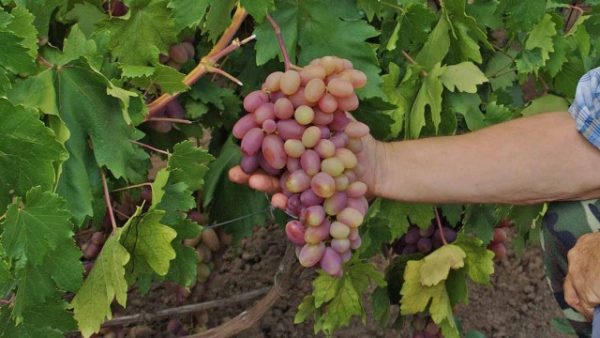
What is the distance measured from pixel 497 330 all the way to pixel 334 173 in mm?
1586

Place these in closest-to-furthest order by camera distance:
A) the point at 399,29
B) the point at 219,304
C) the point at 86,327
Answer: the point at 86,327, the point at 399,29, the point at 219,304

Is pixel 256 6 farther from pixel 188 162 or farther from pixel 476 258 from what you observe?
pixel 476 258

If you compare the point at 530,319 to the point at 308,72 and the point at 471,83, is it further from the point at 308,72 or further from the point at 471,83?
the point at 308,72

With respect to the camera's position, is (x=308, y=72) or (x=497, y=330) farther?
(x=497, y=330)

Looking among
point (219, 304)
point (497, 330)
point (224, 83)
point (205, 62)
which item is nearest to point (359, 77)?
point (205, 62)

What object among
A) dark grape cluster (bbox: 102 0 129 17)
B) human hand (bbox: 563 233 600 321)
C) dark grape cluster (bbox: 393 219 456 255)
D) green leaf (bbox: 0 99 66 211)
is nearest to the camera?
green leaf (bbox: 0 99 66 211)

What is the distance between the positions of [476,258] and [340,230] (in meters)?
0.61

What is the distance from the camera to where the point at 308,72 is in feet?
3.23

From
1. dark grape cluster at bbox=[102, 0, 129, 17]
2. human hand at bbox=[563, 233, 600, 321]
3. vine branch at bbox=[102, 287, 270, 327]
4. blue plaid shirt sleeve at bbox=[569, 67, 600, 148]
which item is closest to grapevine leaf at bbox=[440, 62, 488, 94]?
blue plaid shirt sleeve at bbox=[569, 67, 600, 148]

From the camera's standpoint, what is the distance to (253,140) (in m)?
0.99

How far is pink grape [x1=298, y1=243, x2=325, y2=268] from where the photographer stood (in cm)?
103

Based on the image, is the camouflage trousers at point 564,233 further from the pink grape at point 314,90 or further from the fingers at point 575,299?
the pink grape at point 314,90

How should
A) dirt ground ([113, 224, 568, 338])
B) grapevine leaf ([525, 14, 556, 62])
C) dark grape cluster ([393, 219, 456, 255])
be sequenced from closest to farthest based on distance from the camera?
grapevine leaf ([525, 14, 556, 62]) < dark grape cluster ([393, 219, 456, 255]) < dirt ground ([113, 224, 568, 338])

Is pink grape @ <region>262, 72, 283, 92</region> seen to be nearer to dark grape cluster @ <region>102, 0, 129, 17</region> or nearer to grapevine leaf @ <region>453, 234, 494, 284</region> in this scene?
dark grape cluster @ <region>102, 0, 129, 17</region>
